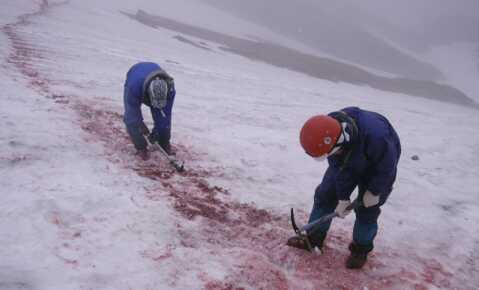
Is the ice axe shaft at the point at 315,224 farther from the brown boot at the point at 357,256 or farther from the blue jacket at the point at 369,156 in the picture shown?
the brown boot at the point at 357,256

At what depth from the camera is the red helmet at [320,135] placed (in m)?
3.46

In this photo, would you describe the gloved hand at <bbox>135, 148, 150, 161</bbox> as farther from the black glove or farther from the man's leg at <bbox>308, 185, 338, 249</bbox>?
the man's leg at <bbox>308, 185, 338, 249</bbox>

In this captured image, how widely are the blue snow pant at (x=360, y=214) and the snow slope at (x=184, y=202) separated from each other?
16.4 inches

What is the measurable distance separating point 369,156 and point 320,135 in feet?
1.93

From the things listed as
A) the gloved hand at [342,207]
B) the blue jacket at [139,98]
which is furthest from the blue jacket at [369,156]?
the blue jacket at [139,98]

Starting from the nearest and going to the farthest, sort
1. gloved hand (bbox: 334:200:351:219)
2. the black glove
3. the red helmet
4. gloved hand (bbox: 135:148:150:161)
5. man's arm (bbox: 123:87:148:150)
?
the red helmet < gloved hand (bbox: 334:200:351:219) < man's arm (bbox: 123:87:148:150) < gloved hand (bbox: 135:148:150:161) < the black glove

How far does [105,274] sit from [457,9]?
69.4 meters

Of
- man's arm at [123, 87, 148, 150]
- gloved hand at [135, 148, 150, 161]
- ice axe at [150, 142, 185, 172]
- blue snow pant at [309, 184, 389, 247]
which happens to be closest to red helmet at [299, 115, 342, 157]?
blue snow pant at [309, 184, 389, 247]

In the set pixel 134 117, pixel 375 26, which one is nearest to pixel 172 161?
pixel 134 117

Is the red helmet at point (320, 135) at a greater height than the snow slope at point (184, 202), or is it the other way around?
the red helmet at point (320, 135)

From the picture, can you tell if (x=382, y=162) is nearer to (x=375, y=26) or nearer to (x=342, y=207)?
(x=342, y=207)

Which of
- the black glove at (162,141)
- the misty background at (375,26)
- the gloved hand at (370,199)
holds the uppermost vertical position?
the misty background at (375,26)

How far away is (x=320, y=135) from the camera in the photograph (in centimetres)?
345

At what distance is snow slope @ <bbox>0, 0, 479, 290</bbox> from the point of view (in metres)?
3.64
